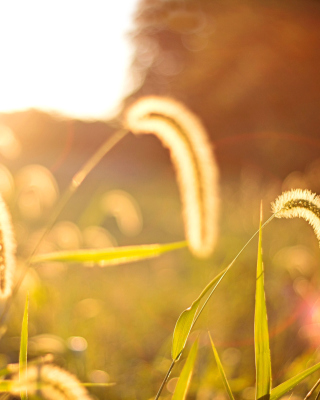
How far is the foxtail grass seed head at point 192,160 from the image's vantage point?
93 cm

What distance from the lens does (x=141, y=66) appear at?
9898 mm

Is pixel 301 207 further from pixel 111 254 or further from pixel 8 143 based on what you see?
pixel 8 143

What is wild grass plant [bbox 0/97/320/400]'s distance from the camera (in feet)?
2.20

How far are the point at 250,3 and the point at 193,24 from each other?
1.45 metres

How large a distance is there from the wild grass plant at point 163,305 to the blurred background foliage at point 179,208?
2cm

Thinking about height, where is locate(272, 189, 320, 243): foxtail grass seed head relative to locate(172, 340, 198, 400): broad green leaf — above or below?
above

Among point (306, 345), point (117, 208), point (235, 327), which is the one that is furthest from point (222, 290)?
point (117, 208)

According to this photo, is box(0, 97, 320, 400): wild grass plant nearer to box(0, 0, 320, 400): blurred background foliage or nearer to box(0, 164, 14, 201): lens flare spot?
box(0, 0, 320, 400): blurred background foliage

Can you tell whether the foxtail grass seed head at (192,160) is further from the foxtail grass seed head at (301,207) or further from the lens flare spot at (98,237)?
the lens flare spot at (98,237)

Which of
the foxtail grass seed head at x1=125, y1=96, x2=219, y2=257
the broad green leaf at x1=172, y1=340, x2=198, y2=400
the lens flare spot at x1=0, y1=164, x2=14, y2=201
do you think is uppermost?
the lens flare spot at x1=0, y1=164, x2=14, y2=201

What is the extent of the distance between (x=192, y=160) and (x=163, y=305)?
5.93ft

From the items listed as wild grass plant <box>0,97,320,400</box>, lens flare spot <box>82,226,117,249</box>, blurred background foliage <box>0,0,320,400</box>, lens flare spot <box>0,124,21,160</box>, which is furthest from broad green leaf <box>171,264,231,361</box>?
lens flare spot <box>0,124,21,160</box>

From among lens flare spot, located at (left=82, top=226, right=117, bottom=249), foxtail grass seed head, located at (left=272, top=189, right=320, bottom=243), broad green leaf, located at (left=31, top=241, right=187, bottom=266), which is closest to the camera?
foxtail grass seed head, located at (left=272, top=189, right=320, bottom=243)

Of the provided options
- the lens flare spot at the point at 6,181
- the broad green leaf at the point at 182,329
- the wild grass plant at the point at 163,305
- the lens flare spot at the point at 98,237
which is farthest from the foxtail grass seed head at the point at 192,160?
the lens flare spot at the point at 98,237
